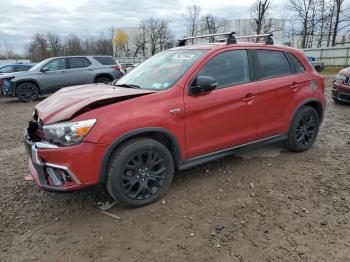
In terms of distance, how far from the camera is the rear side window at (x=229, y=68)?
4.25m

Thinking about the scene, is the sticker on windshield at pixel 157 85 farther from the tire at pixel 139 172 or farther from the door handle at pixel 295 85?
the door handle at pixel 295 85

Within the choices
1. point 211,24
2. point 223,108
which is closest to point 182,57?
point 223,108

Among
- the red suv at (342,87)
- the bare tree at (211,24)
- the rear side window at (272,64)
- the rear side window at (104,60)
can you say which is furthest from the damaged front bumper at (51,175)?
the bare tree at (211,24)

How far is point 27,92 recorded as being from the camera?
41.9ft

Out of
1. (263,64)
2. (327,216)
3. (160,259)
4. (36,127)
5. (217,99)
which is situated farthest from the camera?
(263,64)

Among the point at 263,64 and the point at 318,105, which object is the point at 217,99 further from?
the point at 318,105

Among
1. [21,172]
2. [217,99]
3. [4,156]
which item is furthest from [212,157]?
[4,156]

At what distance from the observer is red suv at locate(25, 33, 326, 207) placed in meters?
3.37

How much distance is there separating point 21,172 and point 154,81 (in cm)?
243

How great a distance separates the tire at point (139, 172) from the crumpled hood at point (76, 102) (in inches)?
20.2

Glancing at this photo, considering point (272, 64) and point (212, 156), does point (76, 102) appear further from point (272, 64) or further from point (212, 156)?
point (272, 64)

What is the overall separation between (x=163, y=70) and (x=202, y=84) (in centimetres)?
72

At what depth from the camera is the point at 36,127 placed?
389 cm

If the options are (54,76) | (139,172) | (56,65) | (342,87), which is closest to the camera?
(139,172)
